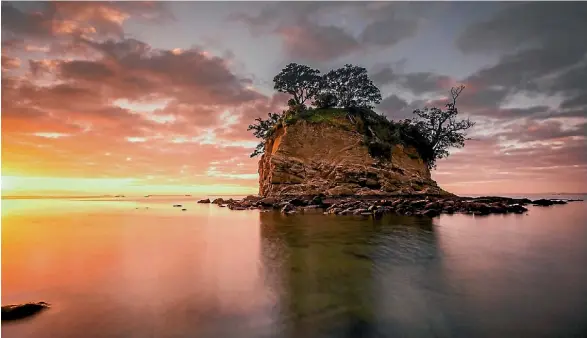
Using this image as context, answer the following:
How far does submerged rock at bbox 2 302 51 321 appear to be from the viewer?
504 cm

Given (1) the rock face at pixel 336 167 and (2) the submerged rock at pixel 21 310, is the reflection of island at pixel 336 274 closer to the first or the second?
(2) the submerged rock at pixel 21 310

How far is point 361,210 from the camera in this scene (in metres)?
23.8

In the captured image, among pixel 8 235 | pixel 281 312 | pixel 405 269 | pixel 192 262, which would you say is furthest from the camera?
pixel 8 235

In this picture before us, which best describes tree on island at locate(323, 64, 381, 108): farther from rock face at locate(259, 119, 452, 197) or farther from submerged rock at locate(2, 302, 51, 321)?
submerged rock at locate(2, 302, 51, 321)

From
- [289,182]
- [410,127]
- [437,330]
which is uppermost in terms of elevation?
[410,127]

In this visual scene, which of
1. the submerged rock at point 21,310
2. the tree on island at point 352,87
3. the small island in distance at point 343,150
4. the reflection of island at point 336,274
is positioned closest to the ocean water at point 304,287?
the reflection of island at point 336,274

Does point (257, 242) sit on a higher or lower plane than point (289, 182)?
lower

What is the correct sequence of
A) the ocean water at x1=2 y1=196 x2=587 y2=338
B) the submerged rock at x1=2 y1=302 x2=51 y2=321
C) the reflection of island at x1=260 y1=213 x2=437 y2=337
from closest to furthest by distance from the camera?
the ocean water at x1=2 y1=196 x2=587 y2=338 → the reflection of island at x1=260 y1=213 x2=437 y2=337 → the submerged rock at x1=2 y1=302 x2=51 y2=321

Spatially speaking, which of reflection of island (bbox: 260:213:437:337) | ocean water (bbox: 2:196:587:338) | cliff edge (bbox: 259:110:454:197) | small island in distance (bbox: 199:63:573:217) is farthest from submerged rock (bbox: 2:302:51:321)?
cliff edge (bbox: 259:110:454:197)

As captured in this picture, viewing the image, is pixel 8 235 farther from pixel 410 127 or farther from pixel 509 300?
pixel 410 127

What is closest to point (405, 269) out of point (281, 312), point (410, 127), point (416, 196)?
point (281, 312)

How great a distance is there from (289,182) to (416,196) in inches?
583

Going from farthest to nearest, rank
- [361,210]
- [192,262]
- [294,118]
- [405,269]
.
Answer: [294,118]
[361,210]
[192,262]
[405,269]

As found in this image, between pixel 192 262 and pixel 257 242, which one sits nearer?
pixel 192 262
